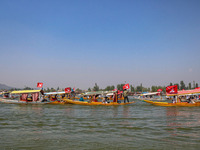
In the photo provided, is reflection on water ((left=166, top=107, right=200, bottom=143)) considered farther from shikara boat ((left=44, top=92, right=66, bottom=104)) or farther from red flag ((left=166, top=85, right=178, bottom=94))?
shikara boat ((left=44, top=92, right=66, bottom=104))

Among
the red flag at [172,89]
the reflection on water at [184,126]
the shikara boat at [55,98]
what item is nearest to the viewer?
the reflection on water at [184,126]

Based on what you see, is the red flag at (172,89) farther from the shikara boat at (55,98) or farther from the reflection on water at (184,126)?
the shikara boat at (55,98)

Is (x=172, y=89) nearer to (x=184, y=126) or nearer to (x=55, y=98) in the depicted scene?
(x=184, y=126)

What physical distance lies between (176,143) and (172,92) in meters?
23.7

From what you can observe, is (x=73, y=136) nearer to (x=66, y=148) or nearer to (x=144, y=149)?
(x=66, y=148)

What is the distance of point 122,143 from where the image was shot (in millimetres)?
7941

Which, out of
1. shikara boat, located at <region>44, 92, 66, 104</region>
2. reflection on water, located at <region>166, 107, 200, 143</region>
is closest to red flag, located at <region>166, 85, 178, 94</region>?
reflection on water, located at <region>166, 107, 200, 143</region>

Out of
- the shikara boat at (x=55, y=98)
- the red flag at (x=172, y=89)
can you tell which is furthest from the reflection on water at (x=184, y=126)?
the shikara boat at (x=55, y=98)

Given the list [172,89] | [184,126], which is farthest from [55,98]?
[184,126]

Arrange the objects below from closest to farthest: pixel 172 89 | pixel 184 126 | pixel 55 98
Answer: pixel 184 126 → pixel 172 89 → pixel 55 98

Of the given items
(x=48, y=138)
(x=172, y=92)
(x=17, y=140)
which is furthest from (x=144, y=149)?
(x=172, y=92)

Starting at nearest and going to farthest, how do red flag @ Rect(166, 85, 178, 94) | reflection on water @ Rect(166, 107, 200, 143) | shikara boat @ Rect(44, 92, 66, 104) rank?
reflection on water @ Rect(166, 107, 200, 143) → red flag @ Rect(166, 85, 178, 94) → shikara boat @ Rect(44, 92, 66, 104)

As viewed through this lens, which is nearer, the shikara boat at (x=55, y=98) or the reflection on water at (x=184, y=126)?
the reflection on water at (x=184, y=126)

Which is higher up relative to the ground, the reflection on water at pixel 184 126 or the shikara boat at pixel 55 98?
the shikara boat at pixel 55 98
